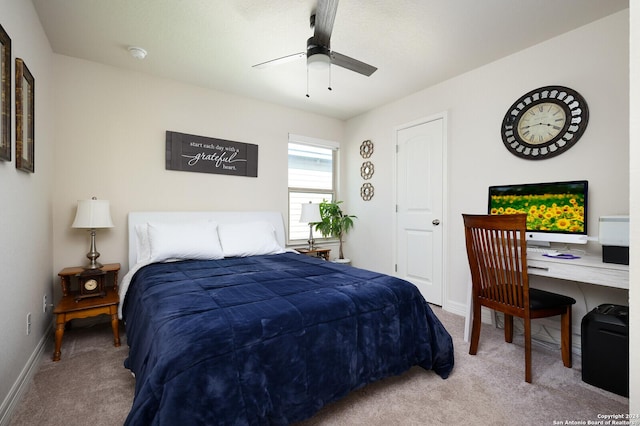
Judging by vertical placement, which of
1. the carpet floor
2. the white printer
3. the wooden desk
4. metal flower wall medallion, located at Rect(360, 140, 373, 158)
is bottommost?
A: the carpet floor

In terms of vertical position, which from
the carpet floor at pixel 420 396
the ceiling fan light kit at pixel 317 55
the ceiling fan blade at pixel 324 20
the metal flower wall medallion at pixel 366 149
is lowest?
the carpet floor at pixel 420 396

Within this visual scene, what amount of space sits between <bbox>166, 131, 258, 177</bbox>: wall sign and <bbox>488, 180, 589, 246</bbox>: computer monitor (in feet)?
9.40

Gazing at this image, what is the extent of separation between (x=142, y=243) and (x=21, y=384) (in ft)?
4.44

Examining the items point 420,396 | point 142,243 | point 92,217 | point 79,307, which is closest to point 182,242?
point 142,243

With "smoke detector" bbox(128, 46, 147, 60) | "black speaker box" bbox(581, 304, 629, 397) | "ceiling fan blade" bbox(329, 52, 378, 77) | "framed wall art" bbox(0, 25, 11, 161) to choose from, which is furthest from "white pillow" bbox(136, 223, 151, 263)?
"black speaker box" bbox(581, 304, 629, 397)

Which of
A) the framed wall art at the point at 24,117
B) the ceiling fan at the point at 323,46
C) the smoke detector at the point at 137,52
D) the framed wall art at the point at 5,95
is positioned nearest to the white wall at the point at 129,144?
the smoke detector at the point at 137,52

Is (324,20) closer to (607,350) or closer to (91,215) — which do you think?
(91,215)

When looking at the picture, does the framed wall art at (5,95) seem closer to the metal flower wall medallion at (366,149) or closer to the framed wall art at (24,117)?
the framed wall art at (24,117)

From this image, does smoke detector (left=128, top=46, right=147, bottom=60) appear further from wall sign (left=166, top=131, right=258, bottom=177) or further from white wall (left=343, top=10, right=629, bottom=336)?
white wall (left=343, top=10, right=629, bottom=336)

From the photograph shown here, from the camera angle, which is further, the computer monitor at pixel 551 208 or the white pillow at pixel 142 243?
the white pillow at pixel 142 243

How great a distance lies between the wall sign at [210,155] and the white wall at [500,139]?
1659mm

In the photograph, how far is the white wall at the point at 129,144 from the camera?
2818 mm

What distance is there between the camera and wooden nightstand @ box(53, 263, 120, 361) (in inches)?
86.6

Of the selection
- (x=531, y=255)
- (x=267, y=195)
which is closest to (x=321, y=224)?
(x=267, y=195)
